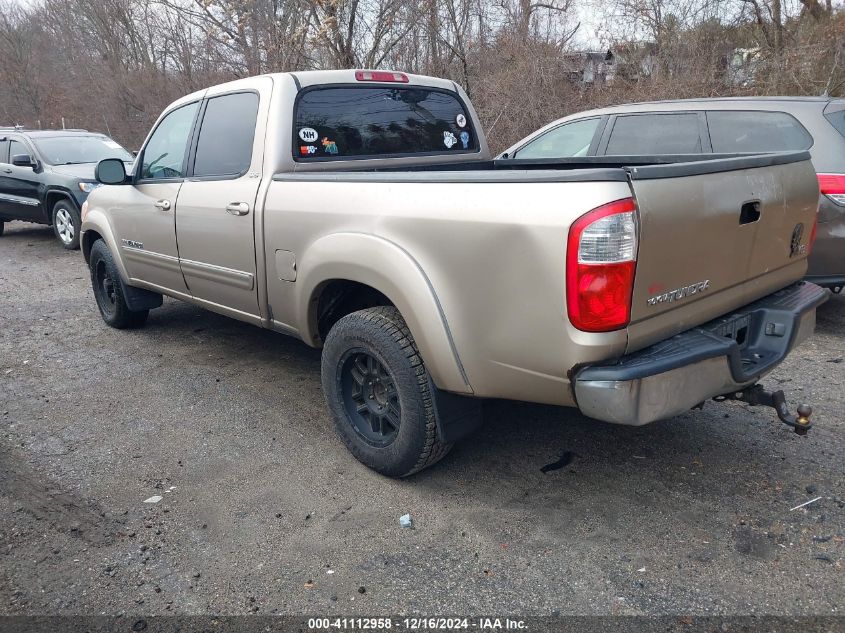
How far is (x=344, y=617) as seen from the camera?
8.04 feet

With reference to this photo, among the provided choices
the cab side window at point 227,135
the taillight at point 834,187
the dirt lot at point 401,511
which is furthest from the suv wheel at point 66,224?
the taillight at point 834,187

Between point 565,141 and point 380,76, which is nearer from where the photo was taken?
point 380,76

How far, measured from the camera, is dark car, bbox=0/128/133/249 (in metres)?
9.85

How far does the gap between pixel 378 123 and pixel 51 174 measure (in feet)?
25.6

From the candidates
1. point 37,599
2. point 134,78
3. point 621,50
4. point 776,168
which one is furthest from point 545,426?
point 134,78

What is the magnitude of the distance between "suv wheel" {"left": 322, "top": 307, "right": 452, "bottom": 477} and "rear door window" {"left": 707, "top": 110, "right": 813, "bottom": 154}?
11.2ft

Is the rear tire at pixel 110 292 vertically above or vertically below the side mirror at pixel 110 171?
below

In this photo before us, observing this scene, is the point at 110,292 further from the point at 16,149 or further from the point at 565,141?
the point at 16,149

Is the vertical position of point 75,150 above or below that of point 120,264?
above

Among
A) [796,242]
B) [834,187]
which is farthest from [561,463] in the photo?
[834,187]

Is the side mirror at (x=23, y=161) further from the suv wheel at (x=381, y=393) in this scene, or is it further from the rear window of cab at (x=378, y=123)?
the suv wheel at (x=381, y=393)

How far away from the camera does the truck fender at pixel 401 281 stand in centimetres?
282

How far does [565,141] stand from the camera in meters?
6.55

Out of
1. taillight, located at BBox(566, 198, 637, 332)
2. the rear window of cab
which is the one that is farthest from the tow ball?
the rear window of cab
